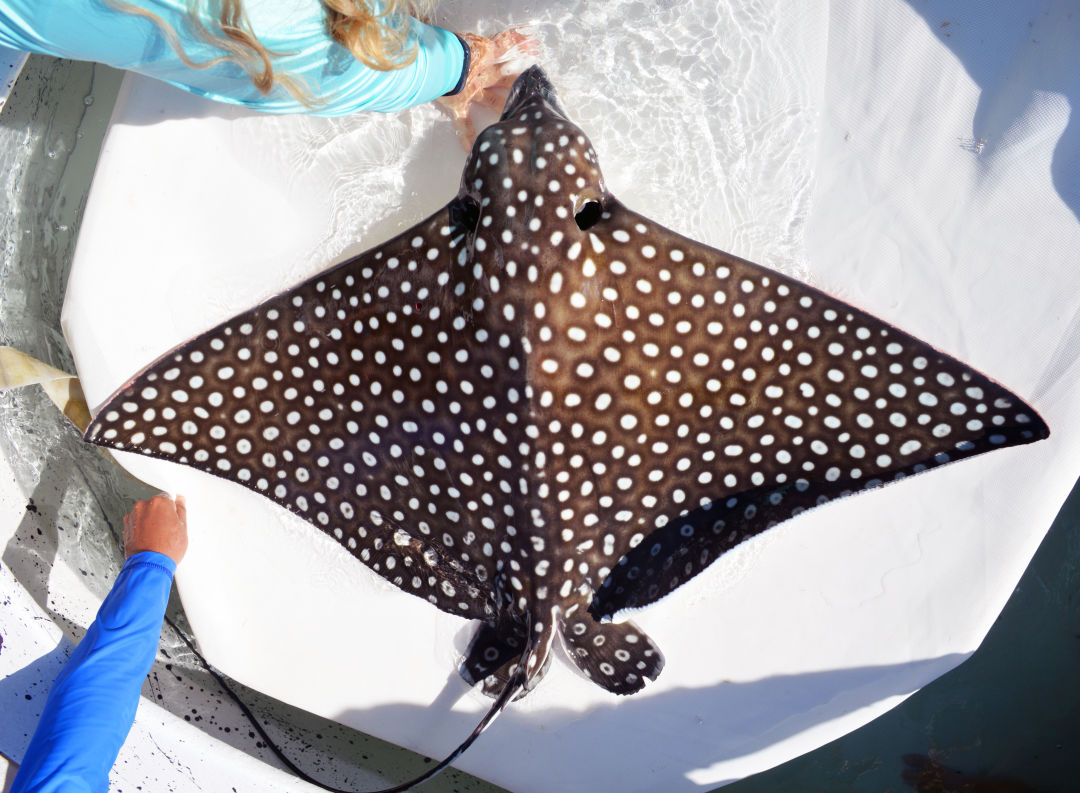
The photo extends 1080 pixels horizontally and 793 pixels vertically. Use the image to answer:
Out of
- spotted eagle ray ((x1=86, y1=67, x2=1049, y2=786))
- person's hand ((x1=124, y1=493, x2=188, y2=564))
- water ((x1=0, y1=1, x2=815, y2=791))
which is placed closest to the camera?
spotted eagle ray ((x1=86, y1=67, x2=1049, y2=786))

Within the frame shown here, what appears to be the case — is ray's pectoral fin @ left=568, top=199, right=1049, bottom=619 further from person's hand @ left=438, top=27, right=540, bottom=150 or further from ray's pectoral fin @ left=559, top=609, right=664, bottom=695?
person's hand @ left=438, top=27, right=540, bottom=150

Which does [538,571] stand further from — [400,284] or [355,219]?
[355,219]

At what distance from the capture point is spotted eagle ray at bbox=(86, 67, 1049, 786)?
1.45m

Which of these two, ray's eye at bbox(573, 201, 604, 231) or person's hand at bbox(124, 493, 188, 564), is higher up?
ray's eye at bbox(573, 201, 604, 231)

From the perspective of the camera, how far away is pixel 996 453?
199 centimetres

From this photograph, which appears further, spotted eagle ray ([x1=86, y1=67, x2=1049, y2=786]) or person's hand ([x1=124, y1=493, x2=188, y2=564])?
person's hand ([x1=124, y1=493, x2=188, y2=564])

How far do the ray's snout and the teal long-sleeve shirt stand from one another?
173mm

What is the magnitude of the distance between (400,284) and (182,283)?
0.97 metres

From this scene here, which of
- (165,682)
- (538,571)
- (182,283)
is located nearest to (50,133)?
(182,283)

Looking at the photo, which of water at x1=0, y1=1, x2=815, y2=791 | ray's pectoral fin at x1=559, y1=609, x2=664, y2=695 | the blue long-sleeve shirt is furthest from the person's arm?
ray's pectoral fin at x1=559, y1=609, x2=664, y2=695

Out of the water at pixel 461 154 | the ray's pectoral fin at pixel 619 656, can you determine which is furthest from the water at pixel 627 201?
the ray's pectoral fin at pixel 619 656

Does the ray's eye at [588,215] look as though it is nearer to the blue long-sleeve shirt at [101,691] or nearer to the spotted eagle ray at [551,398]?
the spotted eagle ray at [551,398]

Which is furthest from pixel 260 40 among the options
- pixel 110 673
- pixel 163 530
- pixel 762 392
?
pixel 110 673

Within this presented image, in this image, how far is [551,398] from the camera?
148 cm
